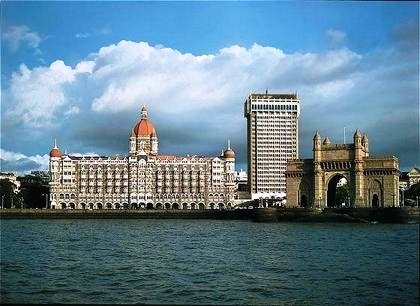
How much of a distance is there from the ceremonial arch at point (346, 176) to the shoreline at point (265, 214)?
5.96 meters

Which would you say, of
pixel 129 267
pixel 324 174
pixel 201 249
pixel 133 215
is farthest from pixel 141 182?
pixel 129 267

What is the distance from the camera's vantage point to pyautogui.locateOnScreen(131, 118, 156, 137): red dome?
100 metres

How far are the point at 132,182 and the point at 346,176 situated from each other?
37.1 meters

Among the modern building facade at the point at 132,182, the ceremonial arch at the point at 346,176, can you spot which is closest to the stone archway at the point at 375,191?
the ceremonial arch at the point at 346,176

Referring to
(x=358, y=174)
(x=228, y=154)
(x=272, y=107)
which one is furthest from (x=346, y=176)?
(x=272, y=107)

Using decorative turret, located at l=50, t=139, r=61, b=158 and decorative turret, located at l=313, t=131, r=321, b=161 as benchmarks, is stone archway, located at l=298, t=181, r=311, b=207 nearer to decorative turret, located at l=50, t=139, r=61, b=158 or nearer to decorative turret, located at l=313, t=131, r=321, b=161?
decorative turret, located at l=313, t=131, r=321, b=161

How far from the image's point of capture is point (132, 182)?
9369cm

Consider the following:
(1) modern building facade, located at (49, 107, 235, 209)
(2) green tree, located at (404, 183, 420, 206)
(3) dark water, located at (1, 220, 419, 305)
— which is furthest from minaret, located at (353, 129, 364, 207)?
(3) dark water, located at (1, 220, 419, 305)

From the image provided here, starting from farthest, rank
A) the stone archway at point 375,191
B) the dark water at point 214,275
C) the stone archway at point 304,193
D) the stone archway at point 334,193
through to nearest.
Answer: the stone archway at point 304,193
the stone archway at point 334,193
the stone archway at point 375,191
the dark water at point 214,275

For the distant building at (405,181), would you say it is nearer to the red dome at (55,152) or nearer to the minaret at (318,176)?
the minaret at (318,176)

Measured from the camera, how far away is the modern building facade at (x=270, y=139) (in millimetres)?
115750

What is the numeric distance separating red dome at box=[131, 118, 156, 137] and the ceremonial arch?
112 ft

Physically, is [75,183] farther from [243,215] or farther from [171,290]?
[171,290]

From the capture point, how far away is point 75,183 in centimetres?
9331
